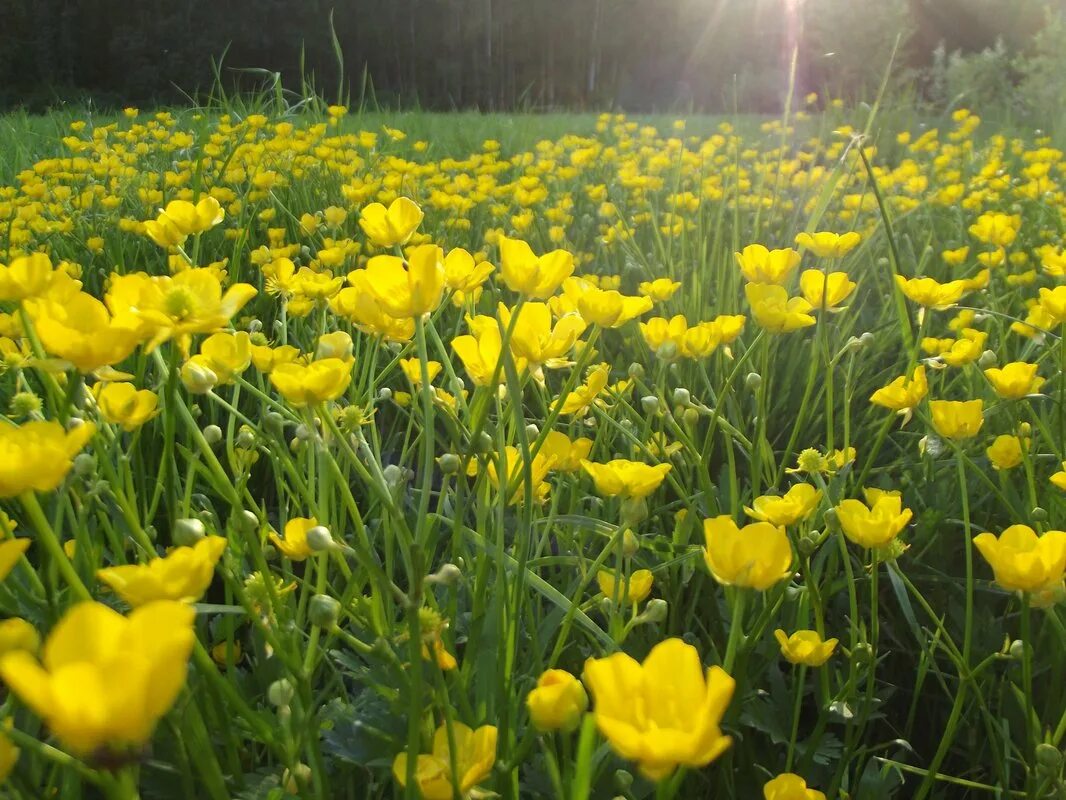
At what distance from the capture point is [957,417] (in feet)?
3.14

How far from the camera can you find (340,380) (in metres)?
0.62

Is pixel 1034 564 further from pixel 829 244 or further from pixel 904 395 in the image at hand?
pixel 829 244

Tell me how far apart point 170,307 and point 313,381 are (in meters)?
0.13

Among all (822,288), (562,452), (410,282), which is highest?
(410,282)

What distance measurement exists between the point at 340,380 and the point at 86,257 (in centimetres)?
185

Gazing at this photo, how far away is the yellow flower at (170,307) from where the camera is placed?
0.62 metres

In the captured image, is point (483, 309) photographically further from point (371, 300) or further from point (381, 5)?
point (381, 5)

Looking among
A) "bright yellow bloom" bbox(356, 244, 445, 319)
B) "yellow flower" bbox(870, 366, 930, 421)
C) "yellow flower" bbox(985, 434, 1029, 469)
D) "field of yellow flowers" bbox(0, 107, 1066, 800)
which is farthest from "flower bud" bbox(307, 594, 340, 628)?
"yellow flower" bbox(985, 434, 1029, 469)

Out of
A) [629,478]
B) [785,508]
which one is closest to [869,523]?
[785,508]

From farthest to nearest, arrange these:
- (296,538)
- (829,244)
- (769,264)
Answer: (829,244)
(769,264)
(296,538)

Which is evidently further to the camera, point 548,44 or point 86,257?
point 548,44

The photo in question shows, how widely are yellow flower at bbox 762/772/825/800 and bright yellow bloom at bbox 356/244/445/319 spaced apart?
424mm

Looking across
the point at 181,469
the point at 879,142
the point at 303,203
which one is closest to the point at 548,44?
the point at 879,142

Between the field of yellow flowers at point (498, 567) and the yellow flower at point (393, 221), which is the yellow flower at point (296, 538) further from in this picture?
the yellow flower at point (393, 221)
